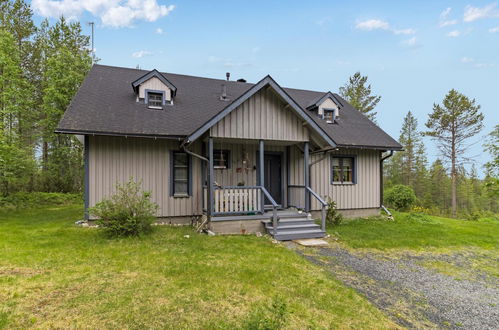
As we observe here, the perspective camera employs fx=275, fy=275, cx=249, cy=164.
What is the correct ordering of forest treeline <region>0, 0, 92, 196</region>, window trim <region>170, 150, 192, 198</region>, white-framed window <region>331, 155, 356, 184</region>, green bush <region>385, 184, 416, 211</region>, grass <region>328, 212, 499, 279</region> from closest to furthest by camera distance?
grass <region>328, 212, 499, 279</region> → window trim <region>170, 150, 192, 198</region> → white-framed window <region>331, 155, 356, 184</region> → green bush <region>385, 184, 416, 211</region> → forest treeline <region>0, 0, 92, 196</region>

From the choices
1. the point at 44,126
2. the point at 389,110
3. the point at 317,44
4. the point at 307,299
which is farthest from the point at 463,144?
the point at 44,126

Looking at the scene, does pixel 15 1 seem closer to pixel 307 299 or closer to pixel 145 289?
pixel 145 289

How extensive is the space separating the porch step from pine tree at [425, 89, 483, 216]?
2106cm

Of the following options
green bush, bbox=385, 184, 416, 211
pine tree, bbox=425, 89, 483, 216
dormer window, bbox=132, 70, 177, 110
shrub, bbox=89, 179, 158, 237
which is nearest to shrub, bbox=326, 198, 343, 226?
shrub, bbox=89, 179, 158, 237

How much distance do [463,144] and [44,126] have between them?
3324 centimetres

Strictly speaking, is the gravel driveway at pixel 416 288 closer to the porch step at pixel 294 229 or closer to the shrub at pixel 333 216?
the porch step at pixel 294 229

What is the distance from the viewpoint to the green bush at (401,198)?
15.3 m

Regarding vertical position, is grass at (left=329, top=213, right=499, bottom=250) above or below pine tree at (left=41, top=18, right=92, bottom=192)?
below

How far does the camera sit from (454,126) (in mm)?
24391

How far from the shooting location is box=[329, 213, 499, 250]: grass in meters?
8.04

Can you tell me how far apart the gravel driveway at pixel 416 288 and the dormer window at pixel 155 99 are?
25.0ft

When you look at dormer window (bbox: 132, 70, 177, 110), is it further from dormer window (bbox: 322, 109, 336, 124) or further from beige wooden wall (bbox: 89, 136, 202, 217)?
dormer window (bbox: 322, 109, 336, 124)

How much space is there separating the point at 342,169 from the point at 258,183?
15.6 ft

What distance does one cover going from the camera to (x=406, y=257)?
22.4 ft
